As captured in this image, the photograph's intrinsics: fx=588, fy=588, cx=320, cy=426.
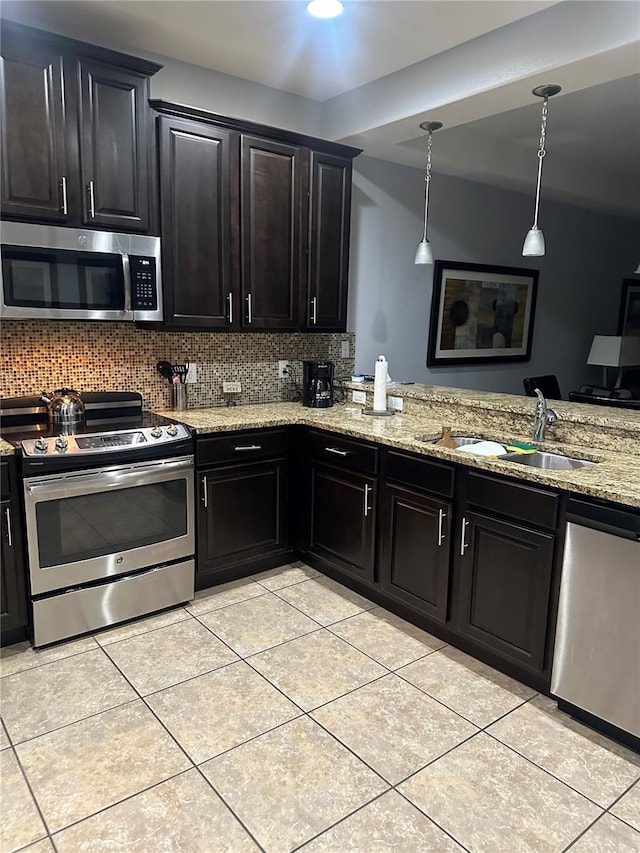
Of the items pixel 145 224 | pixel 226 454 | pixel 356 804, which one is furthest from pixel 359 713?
pixel 145 224

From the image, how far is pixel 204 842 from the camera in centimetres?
167

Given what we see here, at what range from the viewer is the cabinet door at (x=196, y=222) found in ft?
9.82

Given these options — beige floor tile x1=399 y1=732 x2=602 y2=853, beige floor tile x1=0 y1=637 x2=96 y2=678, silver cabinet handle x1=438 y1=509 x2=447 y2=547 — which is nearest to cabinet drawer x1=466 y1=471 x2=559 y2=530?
silver cabinet handle x1=438 y1=509 x2=447 y2=547

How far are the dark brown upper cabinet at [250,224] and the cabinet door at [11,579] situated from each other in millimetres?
1236

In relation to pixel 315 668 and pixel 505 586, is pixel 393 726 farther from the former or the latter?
pixel 505 586

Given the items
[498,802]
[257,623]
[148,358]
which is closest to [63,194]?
[148,358]

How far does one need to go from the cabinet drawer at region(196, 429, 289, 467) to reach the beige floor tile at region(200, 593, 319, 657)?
765mm

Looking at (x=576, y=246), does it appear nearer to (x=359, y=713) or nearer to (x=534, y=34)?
(x=534, y=34)

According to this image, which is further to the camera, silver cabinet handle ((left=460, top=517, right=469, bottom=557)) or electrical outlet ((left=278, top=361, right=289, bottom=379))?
electrical outlet ((left=278, top=361, right=289, bottom=379))

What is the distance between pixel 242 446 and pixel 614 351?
4.22 metres

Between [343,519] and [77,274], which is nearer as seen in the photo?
[77,274]

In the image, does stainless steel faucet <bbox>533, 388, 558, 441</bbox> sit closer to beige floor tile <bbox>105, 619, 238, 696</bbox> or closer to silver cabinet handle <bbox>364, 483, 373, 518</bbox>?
silver cabinet handle <bbox>364, 483, 373, 518</bbox>

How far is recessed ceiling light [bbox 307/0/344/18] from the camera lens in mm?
2434

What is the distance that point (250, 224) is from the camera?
10.8 feet
